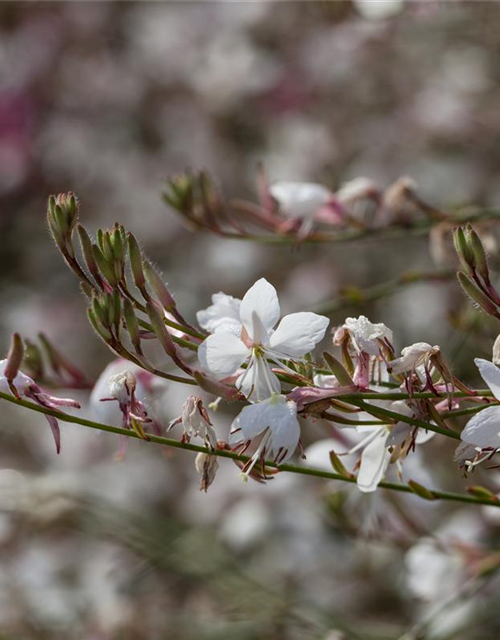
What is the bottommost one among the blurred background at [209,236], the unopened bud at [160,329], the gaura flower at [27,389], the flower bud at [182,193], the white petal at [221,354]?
the blurred background at [209,236]

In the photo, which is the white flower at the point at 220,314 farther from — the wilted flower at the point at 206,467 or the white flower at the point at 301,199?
the white flower at the point at 301,199

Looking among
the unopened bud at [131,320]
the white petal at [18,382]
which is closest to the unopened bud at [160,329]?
the unopened bud at [131,320]

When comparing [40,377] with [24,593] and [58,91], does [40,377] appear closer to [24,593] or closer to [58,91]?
[24,593]

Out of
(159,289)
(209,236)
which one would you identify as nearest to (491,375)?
(159,289)

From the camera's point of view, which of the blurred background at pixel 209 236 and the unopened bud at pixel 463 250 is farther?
the blurred background at pixel 209 236

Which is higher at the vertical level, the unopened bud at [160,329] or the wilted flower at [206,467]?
the unopened bud at [160,329]

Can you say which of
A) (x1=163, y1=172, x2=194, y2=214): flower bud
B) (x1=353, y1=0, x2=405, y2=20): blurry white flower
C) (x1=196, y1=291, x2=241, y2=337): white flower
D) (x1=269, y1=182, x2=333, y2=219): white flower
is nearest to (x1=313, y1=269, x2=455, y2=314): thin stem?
(x1=269, y1=182, x2=333, y2=219): white flower

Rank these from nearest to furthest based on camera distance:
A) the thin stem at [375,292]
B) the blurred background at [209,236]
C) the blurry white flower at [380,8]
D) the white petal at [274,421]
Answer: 1. the white petal at [274,421]
2. the thin stem at [375,292]
3. the blurred background at [209,236]
4. the blurry white flower at [380,8]

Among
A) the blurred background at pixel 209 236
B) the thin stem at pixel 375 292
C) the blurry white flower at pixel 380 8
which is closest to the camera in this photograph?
the thin stem at pixel 375 292
